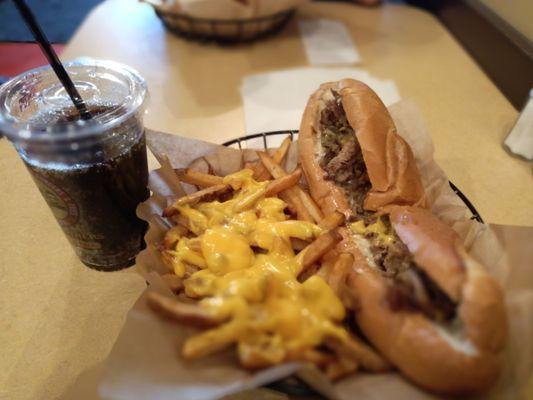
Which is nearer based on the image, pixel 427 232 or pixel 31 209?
pixel 427 232

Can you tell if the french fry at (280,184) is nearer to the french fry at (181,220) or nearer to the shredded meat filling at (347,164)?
the shredded meat filling at (347,164)

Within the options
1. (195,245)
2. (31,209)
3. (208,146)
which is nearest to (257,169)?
(208,146)

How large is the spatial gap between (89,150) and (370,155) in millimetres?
881

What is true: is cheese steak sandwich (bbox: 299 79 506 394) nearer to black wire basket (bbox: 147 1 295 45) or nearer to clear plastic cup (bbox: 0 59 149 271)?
clear plastic cup (bbox: 0 59 149 271)

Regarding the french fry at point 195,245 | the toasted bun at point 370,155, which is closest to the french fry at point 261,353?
the french fry at point 195,245

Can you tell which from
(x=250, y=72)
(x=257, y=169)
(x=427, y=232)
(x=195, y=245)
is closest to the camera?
(x=427, y=232)

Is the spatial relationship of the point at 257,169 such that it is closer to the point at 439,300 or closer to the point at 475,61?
the point at 439,300

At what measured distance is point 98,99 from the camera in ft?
4.15

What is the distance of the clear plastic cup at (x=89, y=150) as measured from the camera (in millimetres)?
1088

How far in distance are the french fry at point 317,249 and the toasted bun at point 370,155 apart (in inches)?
9.8

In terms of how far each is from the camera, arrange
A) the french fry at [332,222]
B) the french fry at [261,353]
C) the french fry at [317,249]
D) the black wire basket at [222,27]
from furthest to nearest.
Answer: the black wire basket at [222,27] → the french fry at [332,222] → the french fry at [317,249] → the french fry at [261,353]

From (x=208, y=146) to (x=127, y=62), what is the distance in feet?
4.32

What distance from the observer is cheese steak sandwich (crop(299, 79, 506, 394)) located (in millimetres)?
906

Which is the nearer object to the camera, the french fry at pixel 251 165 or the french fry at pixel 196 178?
the french fry at pixel 196 178
